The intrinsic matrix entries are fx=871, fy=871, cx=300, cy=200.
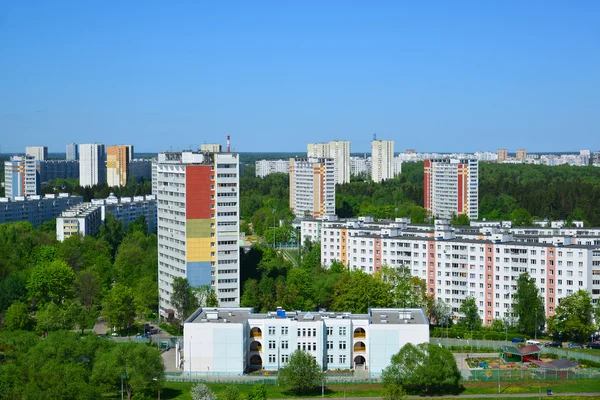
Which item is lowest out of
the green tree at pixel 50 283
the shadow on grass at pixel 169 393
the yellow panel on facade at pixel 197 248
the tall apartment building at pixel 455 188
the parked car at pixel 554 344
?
the shadow on grass at pixel 169 393

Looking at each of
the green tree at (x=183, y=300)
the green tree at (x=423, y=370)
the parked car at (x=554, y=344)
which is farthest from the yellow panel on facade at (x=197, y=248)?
the parked car at (x=554, y=344)

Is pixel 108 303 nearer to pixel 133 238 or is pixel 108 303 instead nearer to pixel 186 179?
pixel 186 179

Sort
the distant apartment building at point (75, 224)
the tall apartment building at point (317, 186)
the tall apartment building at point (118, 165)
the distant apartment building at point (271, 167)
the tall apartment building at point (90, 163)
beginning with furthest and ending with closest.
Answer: the distant apartment building at point (271, 167)
the tall apartment building at point (90, 163)
the tall apartment building at point (118, 165)
the tall apartment building at point (317, 186)
the distant apartment building at point (75, 224)

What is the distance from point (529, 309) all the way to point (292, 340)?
9109mm

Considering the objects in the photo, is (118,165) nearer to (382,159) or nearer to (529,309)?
(382,159)

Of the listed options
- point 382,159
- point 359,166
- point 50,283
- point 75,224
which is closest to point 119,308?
point 50,283

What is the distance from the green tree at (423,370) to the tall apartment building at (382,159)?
6862 cm

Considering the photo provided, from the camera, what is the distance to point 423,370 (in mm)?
21469

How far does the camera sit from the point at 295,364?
21703 mm

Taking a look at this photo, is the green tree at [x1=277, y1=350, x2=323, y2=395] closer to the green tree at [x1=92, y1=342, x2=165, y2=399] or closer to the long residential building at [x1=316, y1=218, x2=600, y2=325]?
the green tree at [x1=92, y1=342, x2=165, y2=399]

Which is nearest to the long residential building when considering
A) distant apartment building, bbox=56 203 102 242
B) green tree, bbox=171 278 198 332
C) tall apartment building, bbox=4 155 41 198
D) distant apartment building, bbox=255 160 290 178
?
green tree, bbox=171 278 198 332

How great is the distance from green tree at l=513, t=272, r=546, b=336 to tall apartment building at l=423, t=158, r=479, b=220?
2912cm

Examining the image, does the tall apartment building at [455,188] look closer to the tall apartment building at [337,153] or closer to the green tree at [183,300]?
the tall apartment building at [337,153]

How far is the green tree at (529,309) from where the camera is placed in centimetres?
2847
